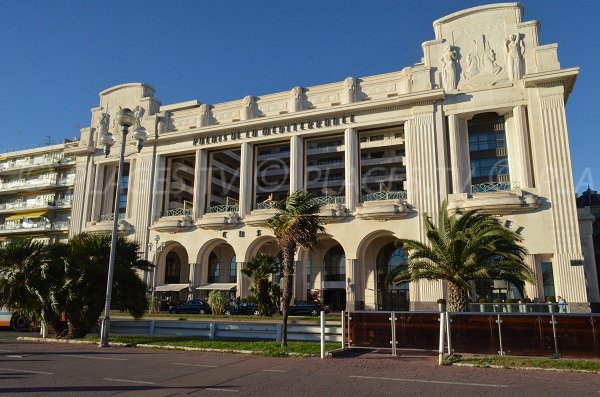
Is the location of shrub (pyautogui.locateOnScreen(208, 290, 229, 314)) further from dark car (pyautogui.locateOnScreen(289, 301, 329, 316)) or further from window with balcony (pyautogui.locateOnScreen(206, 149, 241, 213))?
window with balcony (pyautogui.locateOnScreen(206, 149, 241, 213))

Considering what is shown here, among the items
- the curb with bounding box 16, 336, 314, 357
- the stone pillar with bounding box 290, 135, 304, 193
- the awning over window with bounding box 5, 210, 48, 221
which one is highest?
the stone pillar with bounding box 290, 135, 304, 193

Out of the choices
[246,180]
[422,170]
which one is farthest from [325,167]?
[422,170]

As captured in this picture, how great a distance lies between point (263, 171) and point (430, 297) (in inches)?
1192

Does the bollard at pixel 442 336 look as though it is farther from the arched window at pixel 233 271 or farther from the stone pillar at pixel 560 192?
the arched window at pixel 233 271

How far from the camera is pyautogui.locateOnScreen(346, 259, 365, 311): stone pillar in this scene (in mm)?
33719

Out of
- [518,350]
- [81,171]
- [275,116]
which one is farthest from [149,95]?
[518,350]

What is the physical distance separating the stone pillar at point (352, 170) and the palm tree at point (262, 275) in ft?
25.3

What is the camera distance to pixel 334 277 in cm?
3956

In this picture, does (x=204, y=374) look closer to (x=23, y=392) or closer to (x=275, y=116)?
(x=23, y=392)

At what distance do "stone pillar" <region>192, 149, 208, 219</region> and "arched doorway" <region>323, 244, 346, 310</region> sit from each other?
12314mm

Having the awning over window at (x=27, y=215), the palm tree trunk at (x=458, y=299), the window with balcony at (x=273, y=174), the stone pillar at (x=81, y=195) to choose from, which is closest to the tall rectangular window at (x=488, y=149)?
the palm tree trunk at (x=458, y=299)

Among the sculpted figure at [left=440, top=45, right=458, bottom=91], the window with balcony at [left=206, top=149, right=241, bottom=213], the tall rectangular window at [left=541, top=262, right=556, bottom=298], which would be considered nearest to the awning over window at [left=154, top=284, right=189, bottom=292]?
the window with balcony at [left=206, top=149, right=241, bottom=213]

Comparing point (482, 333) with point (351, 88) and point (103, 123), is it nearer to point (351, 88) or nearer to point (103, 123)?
point (351, 88)

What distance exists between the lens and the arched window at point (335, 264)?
3941 cm
